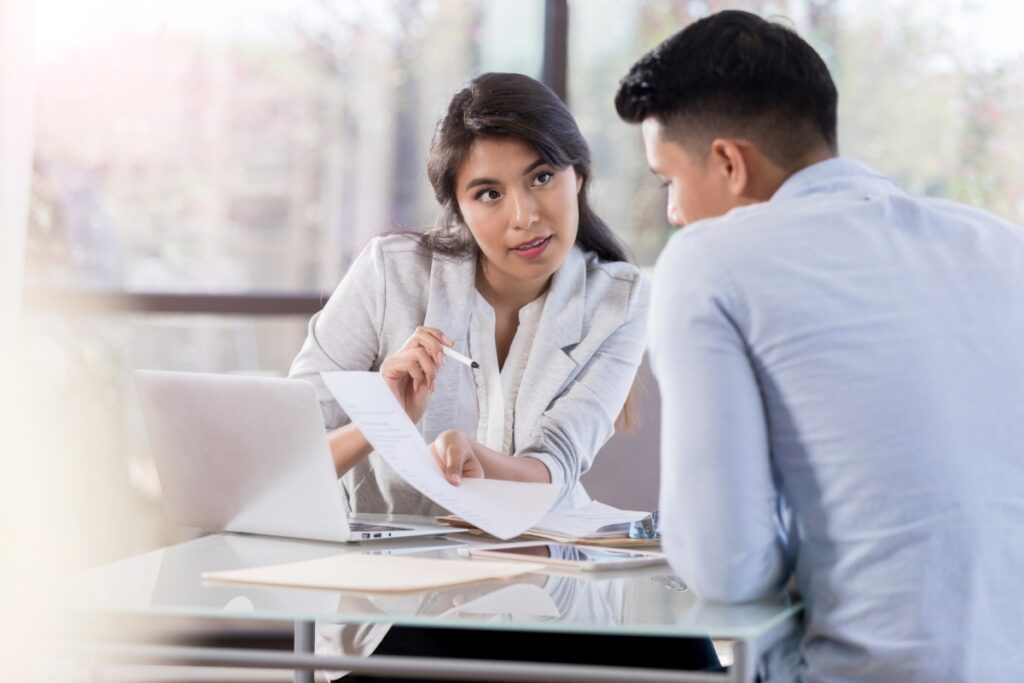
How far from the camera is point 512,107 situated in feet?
5.98

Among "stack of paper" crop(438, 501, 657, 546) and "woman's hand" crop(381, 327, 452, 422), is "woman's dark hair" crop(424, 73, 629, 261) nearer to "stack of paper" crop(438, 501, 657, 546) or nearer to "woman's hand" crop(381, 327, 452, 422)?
"woman's hand" crop(381, 327, 452, 422)

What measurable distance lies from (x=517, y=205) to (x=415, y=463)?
591mm

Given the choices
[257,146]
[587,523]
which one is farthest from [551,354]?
[257,146]

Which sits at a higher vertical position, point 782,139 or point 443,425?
point 782,139

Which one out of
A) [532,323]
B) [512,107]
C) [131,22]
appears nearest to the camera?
[512,107]

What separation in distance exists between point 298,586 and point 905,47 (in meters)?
2.67

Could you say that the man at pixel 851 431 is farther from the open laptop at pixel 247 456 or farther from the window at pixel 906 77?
the window at pixel 906 77

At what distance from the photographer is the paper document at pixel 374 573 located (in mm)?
1084

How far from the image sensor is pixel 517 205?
1.80 metres

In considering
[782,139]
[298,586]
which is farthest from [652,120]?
[298,586]

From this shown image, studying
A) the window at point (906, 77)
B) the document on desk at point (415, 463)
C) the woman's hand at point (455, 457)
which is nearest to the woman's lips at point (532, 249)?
the woman's hand at point (455, 457)

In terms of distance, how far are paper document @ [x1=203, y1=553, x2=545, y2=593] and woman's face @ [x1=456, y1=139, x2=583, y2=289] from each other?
2.33 feet

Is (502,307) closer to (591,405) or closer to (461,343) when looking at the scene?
(461,343)

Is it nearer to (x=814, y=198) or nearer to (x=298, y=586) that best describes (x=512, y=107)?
(x=814, y=198)
